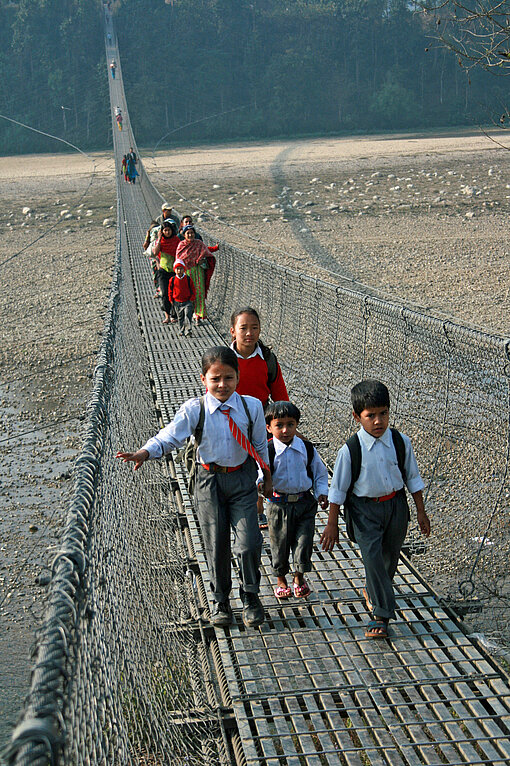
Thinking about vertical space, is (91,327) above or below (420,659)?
below

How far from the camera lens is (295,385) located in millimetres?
7387

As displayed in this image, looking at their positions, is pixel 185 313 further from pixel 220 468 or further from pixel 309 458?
pixel 220 468

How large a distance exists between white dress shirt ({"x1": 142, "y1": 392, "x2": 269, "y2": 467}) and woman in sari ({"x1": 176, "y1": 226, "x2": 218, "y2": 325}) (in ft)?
15.8

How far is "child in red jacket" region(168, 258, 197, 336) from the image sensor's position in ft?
26.0

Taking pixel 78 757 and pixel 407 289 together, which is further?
pixel 407 289

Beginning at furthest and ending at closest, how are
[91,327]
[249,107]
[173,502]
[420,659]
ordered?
[249,107]
[91,327]
[173,502]
[420,659]

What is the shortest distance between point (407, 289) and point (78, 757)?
951 cm

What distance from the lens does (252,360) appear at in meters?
3.74

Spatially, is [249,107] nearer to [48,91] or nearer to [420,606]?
[48,91]

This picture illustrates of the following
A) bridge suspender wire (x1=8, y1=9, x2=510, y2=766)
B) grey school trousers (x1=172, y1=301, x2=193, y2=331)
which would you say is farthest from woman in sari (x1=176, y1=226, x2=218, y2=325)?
bridge suspender wire (x1=8, y1=9, x2=510, y2=766)

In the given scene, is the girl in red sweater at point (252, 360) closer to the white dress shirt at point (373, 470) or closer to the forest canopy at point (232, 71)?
the white dress shirt at point (373, 470)

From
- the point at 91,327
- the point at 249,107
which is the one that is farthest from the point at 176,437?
the point at 249,107

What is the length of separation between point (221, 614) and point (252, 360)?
1.06m

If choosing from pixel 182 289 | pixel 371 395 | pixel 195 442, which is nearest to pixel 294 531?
pixel 195 442
